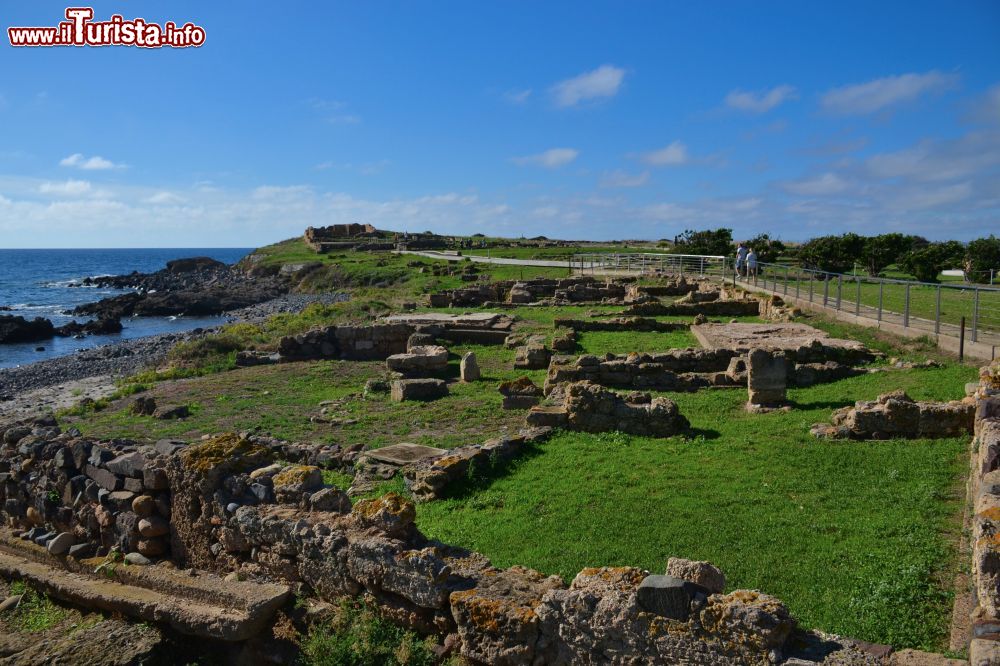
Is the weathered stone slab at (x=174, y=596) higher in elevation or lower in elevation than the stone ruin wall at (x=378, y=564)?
lower

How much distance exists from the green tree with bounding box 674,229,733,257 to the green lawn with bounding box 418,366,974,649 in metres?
Result: 46.5

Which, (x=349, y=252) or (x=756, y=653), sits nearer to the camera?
(x=756, y=653)

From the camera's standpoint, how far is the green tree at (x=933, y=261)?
3391 cm

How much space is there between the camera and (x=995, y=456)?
709 cm

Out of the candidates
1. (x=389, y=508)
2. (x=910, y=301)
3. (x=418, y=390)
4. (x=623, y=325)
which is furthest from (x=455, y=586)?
(x=910, y=301)

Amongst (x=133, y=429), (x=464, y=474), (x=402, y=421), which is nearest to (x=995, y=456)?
(x=464, y=474)

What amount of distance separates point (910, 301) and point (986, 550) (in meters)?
20.8

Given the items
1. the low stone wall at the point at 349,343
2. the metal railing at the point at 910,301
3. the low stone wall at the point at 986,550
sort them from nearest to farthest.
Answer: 1. the low stone wall at the point at 986,550
2. the metal railing at the point at 910,301
3. the low stone wall at the point at 349,343

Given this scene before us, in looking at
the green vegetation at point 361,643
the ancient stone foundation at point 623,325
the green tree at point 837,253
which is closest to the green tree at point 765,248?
the green tree at point 837,253

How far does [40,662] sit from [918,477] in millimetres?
9605

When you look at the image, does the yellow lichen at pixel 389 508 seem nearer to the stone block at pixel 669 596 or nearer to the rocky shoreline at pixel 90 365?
the stone block at pixel 669 596

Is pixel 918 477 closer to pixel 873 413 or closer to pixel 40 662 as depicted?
pixel 873 413

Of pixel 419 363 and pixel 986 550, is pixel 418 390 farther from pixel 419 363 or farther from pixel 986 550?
pixel 986 550

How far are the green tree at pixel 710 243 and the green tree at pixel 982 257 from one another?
→ 2099 cm
